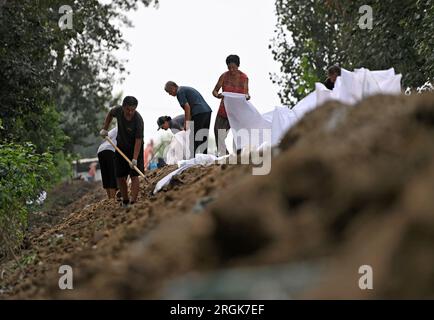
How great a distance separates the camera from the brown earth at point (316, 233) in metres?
4.03

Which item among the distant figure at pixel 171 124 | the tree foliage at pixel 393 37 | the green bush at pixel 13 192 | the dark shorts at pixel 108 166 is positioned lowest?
the green bush at pixel 13 192

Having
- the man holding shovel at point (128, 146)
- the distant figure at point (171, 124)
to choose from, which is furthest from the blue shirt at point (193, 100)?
the distant figure at point (171, 124)

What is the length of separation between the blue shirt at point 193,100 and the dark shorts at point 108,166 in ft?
6.50

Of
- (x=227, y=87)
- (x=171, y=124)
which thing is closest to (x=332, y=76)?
(x=227, y=87)

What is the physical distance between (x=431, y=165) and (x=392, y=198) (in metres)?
0.31

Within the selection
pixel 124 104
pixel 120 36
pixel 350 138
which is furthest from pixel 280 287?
pixel 120 36

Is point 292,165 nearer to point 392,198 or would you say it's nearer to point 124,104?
point 392,198

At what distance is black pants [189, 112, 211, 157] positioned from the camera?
45.3 ft

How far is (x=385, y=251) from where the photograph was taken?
3988 millimetres

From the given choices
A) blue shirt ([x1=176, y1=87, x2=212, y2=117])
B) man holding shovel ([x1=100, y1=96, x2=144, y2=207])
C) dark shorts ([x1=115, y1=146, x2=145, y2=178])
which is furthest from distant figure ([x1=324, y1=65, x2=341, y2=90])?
dark shorts ([x1=115, y1=146, x2=145, y2=178])

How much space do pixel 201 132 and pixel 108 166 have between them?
1.95 m

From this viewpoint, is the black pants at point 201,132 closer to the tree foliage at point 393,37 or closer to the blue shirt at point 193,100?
the blue shirt at point 193,100

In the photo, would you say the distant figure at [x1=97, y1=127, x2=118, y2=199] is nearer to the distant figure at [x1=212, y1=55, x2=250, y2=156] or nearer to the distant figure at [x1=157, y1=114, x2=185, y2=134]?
the distant figure at [x1=157, y1=114, x2=185, y2=134]
